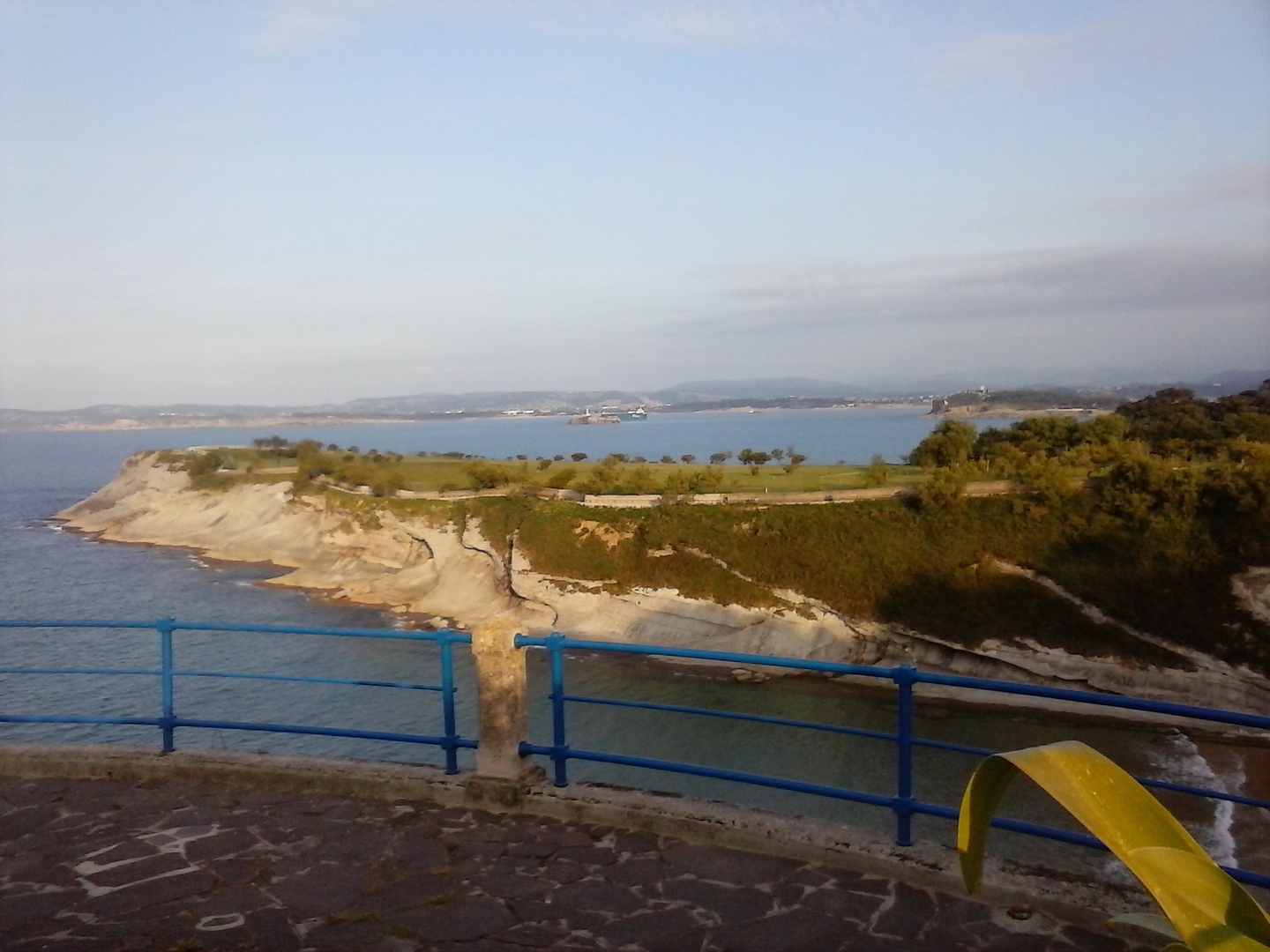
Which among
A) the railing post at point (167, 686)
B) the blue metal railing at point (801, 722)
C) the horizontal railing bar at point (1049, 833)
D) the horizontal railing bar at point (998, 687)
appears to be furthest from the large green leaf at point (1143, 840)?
the railing post at point (167, 686)

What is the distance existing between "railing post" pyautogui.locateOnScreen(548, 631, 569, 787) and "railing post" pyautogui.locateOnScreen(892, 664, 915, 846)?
69.8 inches

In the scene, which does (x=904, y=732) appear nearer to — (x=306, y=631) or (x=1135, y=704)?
(x=1135, y=704)

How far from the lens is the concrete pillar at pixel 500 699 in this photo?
5.73m

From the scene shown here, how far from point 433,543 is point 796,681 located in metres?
20.5

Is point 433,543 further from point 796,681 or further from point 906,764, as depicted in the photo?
point 906,764

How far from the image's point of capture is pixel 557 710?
574 centimetres

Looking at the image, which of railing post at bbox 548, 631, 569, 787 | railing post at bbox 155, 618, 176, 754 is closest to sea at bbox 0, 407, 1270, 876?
railing post at bbox 548, 631, 569, 787

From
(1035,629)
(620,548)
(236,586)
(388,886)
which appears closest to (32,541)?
(236,586)

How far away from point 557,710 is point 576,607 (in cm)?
3375

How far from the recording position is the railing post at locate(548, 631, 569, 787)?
546cm

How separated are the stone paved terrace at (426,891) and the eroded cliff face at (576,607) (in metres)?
30.3

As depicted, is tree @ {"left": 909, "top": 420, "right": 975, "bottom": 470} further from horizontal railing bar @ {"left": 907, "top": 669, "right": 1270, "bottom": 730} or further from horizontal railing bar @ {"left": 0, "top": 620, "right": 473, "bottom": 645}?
horizontal railing bar @ {"left": 907, "top": 669, "right": 1270, "bottom": 730}

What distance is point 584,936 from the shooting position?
171 inches

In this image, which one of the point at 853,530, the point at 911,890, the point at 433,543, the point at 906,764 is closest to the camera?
the point at 911,890
